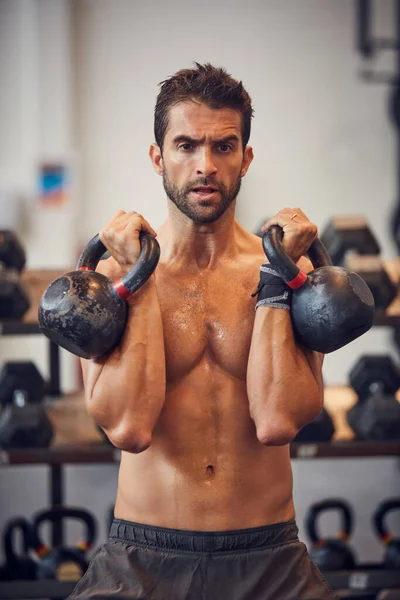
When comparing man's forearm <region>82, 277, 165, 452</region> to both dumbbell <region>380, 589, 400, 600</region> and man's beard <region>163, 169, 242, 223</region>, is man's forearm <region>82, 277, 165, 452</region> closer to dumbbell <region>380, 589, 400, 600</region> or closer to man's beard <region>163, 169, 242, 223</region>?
man's beard <region>163, 169, 242, 223</region>

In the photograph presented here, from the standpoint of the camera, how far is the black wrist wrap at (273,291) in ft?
6.87

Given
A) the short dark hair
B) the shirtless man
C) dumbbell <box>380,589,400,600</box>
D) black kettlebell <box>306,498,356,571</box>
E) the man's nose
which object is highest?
the short dark hair

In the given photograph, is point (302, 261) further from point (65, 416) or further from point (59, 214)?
point (59, 214)

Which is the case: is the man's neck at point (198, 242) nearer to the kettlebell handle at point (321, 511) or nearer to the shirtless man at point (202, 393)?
the shirtless man at point (202, 393)

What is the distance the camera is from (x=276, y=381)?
2.08m

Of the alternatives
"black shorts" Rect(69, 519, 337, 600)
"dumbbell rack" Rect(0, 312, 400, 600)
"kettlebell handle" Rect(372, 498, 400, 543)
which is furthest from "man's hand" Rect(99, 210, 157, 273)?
"kettlebell handle" Rect(372, 498, 400, 543)

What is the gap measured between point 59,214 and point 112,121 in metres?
0.68

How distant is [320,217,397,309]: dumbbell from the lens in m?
3.69

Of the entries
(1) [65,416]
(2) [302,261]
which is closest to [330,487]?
(1) [65,416]

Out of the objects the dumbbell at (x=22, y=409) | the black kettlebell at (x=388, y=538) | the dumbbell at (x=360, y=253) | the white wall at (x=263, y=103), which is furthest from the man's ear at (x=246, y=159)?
the white wall at (x=263, y=103)

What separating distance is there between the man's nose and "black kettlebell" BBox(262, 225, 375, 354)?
181mm

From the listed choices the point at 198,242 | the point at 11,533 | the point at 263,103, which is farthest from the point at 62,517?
the point at 263,103

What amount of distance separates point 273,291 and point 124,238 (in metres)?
0.33

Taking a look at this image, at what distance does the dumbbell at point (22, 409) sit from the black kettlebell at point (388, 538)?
1284mm
